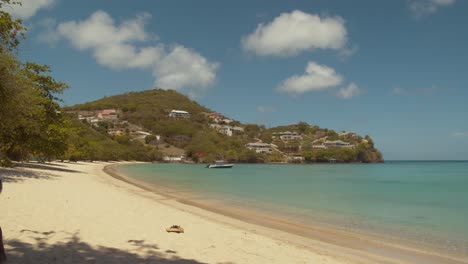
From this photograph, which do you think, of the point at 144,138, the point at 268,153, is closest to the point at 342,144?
the point at 268,153

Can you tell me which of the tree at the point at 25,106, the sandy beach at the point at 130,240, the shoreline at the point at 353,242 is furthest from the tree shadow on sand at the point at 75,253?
the tree at the point at 25,106

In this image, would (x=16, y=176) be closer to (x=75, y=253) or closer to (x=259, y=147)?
(x=75, y=253)

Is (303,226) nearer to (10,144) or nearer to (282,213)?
(282,213)

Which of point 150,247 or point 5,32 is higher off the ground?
point 5,32

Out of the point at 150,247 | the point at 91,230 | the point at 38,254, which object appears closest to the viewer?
the point at 38,254

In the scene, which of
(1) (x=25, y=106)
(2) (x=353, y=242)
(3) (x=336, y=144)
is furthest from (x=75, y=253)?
(3) (x=336, y=144)

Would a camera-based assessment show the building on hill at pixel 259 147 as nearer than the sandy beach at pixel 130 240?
No

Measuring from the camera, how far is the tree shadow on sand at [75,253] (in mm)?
5984

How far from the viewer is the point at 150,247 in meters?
7.43

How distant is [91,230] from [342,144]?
18644cm

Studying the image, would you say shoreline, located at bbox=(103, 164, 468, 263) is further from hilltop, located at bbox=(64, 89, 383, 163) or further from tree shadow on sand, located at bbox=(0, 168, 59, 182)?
hilltop, located at bbox=(64, 89, 383, 163)

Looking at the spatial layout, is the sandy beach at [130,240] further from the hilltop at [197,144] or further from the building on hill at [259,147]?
the building on hill at [259,147]

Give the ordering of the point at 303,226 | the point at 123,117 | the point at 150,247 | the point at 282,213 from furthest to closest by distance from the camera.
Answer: the point at 123,117, the point at 282,213, the point at 303,226, the point at 150,247

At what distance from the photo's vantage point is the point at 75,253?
6492 mm
